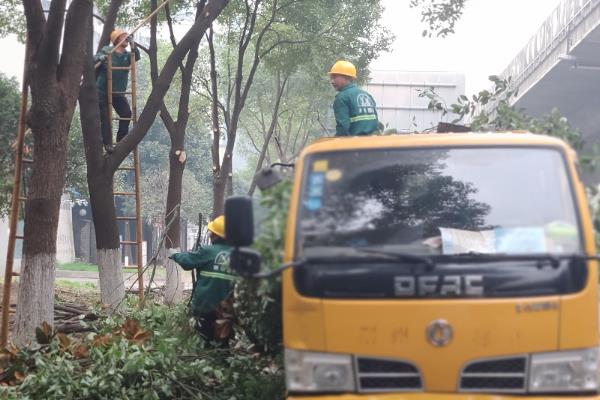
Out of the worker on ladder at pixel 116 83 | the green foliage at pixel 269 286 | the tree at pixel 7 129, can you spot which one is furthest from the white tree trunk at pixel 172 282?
the green foliage at pixel 269 286

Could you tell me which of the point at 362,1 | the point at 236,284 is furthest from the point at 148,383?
the point at 362,1

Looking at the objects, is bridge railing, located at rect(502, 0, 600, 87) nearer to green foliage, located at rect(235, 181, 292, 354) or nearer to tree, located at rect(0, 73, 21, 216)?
tree, located at rect(0, 73, 21, 216)

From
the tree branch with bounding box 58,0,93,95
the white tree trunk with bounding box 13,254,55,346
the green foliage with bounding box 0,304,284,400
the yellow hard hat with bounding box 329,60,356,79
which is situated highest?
the tree branch with bounding box 58,0,93,95

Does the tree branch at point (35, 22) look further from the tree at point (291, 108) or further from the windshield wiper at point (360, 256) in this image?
the tree at point (291, 108)

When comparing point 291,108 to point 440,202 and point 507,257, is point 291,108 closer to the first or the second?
point 440,202

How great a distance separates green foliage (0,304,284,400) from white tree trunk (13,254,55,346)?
103 centimetres

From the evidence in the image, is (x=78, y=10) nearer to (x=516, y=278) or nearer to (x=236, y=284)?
(x=236, y=284)

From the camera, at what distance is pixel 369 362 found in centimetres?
502

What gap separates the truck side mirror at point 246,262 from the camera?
532 centimetres

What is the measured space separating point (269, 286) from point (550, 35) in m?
23.6

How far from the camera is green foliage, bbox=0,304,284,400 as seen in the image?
7.21 m

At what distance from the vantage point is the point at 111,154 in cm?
1230

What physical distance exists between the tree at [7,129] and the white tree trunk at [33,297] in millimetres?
9532

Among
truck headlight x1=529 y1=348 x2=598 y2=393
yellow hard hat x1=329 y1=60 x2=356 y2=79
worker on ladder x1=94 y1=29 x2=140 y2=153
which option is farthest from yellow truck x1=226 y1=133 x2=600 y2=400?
worker on ladder x1=94 y1=29 x2=140 y2=153
